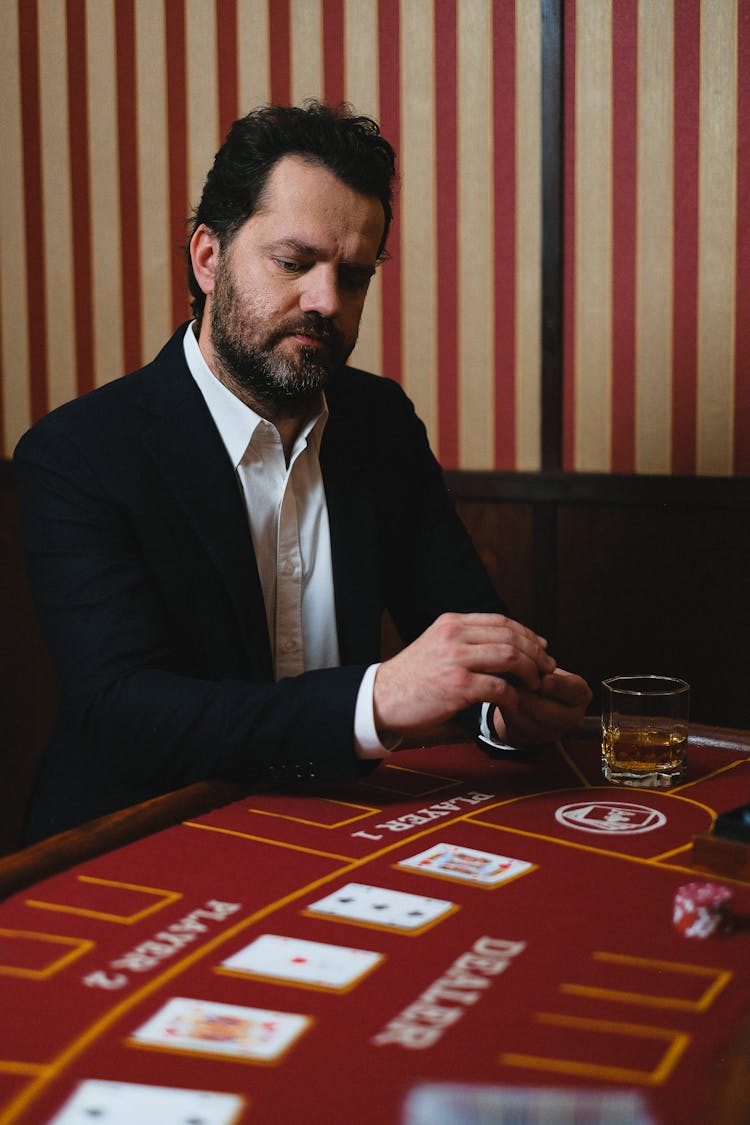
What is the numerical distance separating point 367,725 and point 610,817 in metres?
0.31

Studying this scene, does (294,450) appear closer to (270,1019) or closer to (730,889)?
(730,889)

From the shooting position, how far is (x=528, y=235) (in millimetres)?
2916

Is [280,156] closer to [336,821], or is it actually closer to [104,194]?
[336,821]

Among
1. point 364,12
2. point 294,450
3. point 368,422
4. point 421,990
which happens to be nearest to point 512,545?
point 368,422

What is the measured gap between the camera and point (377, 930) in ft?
3.61

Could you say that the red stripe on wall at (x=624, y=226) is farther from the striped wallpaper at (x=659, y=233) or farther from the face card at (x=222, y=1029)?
the face card at (x=222, y=1029)

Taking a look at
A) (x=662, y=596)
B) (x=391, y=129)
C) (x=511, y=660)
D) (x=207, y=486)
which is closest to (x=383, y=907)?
(x=511, y=660)

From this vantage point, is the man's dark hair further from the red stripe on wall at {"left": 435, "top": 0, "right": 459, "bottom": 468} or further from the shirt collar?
the red stripe on wall at {"left": 435, "top": 0, "right": 459, "bottom": 468}

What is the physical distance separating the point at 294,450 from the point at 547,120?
123 centimetres

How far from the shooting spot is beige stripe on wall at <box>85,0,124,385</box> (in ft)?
11.0

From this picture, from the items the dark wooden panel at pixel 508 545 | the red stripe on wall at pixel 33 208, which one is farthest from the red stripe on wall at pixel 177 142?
the dark wooden panel at pixel 508 545

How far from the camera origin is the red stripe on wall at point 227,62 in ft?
10.5

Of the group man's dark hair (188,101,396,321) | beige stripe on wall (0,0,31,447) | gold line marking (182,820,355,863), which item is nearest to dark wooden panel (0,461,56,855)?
beige stripe on wall (0,0,31,447)

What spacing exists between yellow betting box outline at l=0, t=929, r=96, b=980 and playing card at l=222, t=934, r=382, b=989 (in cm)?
13
